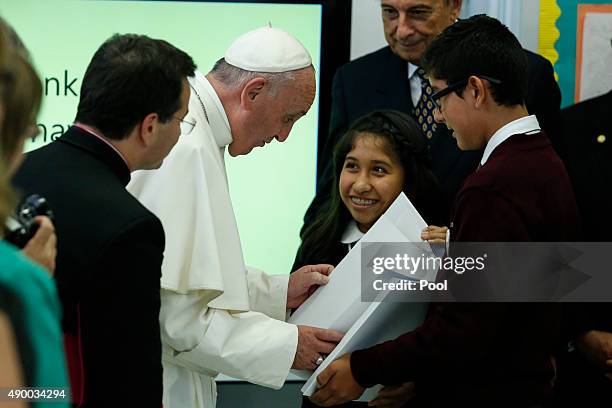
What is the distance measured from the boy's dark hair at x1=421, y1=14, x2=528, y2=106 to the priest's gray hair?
412 mm

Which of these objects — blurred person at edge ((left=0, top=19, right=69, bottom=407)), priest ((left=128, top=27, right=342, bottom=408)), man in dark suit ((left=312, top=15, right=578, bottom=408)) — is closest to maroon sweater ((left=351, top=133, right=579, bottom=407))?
man in dark suit ((left=312, top=15, right=578, bottom=408))

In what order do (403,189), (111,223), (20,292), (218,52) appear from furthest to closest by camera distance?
(218,52) < (403,189) < (111,223) < (20,292)

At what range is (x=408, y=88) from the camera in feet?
13.2

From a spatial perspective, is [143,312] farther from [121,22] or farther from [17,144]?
[121,22]

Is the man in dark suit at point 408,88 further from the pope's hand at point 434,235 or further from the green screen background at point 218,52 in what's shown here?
the pope's hand at point 434,235

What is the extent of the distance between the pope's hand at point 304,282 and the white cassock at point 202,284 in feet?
0.93

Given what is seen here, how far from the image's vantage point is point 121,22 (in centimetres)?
450

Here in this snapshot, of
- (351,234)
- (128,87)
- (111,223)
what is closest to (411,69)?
(351,234)

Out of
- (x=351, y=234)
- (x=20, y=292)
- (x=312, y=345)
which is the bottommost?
(x=312, y=345)

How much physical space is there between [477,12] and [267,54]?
1.88m

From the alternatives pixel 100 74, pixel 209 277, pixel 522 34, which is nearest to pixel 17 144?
pixel 100 74

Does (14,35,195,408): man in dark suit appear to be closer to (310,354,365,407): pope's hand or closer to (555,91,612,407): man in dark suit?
(310,354,365,407): pope's hand

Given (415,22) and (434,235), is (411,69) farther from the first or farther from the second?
(434,235)

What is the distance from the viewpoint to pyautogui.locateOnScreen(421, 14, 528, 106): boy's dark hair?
110 inches
